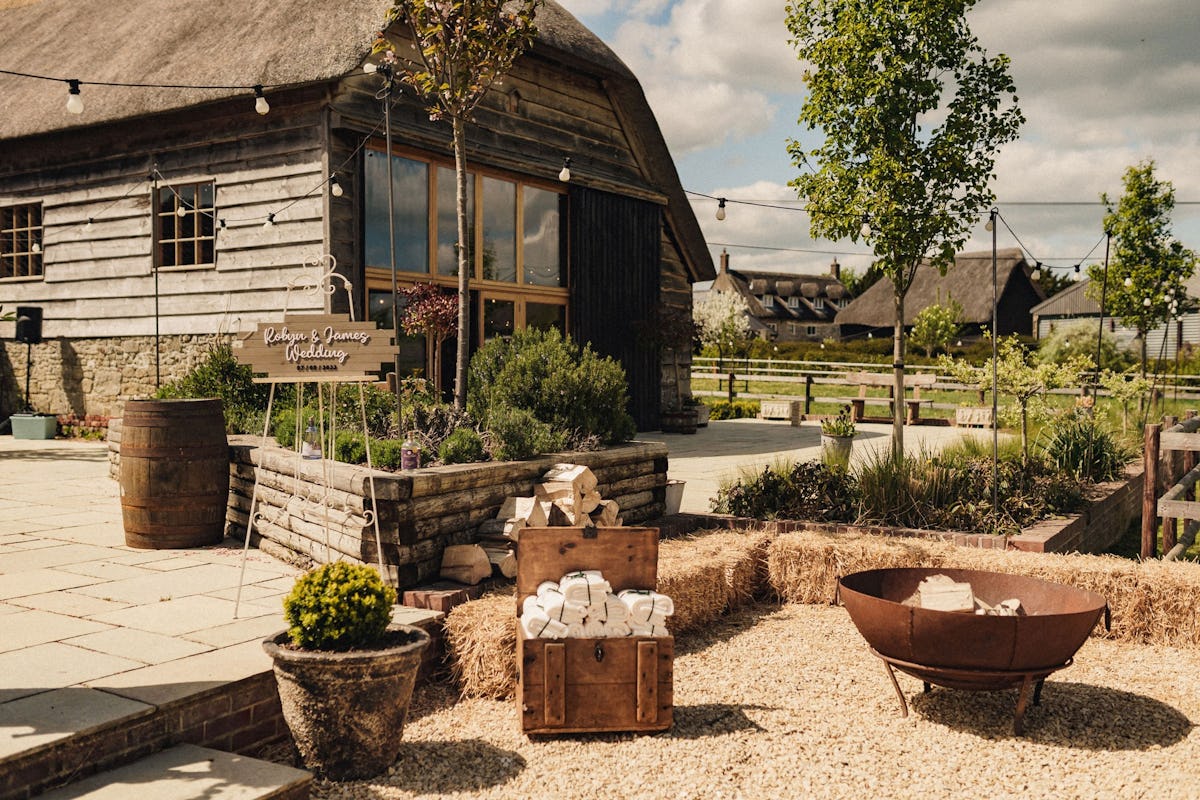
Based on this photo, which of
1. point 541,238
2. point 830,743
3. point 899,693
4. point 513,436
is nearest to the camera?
point 830,743

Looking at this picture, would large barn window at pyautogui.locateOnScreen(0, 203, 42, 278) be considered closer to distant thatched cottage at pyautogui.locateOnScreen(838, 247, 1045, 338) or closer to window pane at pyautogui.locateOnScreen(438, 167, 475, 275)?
window pane at pyautogui.locateOnScreen(438, 167, 475, 275)

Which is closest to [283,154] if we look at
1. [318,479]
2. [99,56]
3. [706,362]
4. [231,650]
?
[99,56]

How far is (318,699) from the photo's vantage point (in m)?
3.60

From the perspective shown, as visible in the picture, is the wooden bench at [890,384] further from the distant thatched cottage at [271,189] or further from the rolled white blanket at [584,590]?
the rolled white blanket at [584,590]

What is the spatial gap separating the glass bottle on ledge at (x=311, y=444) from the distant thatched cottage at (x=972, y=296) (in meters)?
45.4

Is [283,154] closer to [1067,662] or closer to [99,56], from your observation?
[99,56]

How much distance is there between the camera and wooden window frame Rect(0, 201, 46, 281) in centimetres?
1324

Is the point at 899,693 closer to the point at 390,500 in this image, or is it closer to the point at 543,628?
the point at 543,628

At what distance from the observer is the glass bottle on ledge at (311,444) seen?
6273 mm

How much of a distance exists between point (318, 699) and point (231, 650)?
33.6 inches

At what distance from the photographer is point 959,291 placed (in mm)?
51438

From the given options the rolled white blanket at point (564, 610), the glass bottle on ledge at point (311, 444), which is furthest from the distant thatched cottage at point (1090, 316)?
the rolled white blanket at point (564, 610)

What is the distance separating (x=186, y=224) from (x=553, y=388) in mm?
6684

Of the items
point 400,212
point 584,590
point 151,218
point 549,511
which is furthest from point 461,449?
point 151,218
